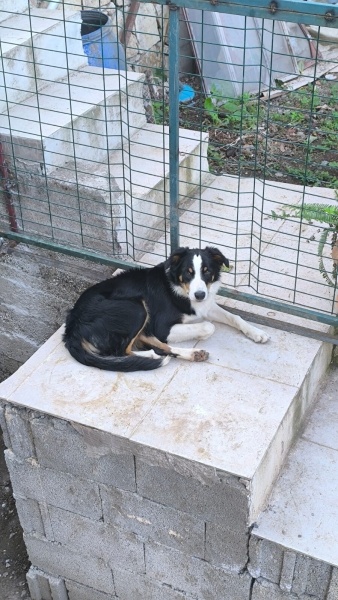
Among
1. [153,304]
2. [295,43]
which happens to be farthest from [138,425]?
[295,43]

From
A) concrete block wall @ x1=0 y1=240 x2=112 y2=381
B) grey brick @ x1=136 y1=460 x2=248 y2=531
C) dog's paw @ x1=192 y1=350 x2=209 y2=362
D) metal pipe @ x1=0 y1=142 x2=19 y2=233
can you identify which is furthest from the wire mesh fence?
grey brick @ x1=136 y1=460 x2=248 y2=531

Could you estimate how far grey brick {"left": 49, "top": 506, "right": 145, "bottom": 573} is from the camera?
362 cm

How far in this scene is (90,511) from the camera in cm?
362

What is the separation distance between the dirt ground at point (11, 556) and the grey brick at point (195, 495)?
4.56 feet

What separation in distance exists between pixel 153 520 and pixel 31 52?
3.03 metres

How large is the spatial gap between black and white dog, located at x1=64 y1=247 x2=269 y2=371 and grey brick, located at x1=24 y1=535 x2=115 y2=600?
1.03m

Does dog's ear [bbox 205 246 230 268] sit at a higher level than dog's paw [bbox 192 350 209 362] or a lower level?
higher

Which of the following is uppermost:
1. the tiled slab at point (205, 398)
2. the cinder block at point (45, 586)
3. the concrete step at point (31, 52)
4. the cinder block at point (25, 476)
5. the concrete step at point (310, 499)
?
the concrete step at point (31, 52)

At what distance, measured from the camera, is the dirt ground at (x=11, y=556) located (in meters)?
4.25

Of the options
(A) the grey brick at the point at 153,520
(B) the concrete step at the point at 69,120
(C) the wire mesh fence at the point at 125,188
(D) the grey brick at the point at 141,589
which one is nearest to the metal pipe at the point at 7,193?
(C) the wire mesh fence at the point at 125,188

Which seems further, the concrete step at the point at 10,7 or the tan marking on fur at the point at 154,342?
the concrete step at the point at 10,7

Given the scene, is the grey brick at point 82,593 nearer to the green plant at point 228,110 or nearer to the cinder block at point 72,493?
the cinder block at point 72,493

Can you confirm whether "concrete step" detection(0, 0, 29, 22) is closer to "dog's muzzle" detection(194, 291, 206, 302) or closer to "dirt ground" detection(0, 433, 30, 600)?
"dog's muzzle" detection(194, 291, 206, 302)

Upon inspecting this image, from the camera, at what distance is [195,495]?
10.5ft
